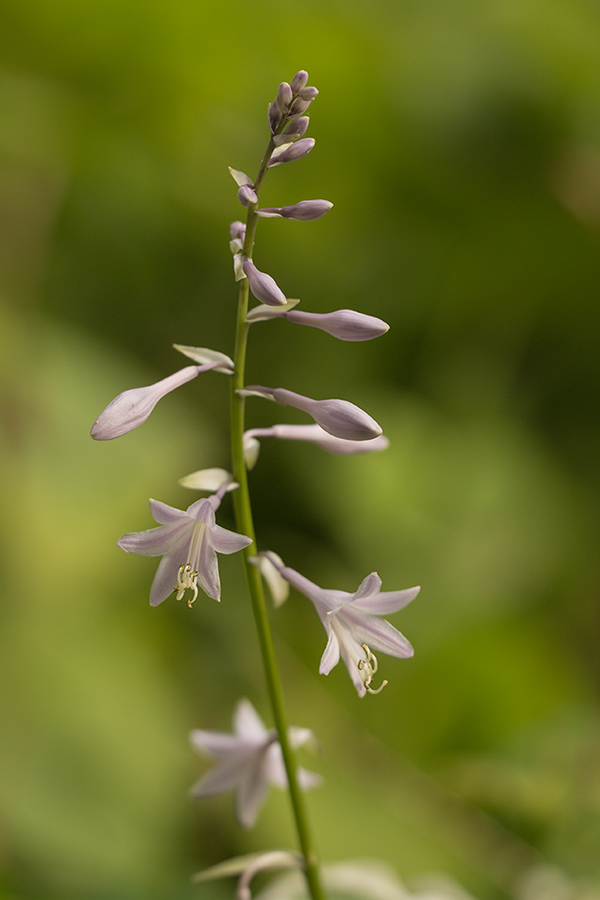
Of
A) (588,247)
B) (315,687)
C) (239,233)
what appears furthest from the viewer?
(588,247)

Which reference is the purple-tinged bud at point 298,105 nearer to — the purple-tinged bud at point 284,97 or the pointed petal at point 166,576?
the purple-tinged bud at point 284,97

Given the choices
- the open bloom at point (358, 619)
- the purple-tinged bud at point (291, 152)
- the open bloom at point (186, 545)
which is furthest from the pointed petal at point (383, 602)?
the purple-tinged bud at point (291, 152)

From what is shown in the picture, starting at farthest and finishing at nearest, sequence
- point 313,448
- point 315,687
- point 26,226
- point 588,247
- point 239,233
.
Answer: point 588,247
point 313,448
point 26,226
point 315,687
point 239,233

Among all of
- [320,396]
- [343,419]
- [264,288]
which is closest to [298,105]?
[264,288]

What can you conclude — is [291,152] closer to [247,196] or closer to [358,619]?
[247,196]

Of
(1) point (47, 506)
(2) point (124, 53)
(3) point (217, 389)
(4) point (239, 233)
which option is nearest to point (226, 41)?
(2) point (124, 53)

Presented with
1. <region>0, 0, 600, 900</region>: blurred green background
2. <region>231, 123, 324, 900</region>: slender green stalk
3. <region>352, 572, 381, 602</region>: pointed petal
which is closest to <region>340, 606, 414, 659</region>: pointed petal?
<region>352, 572, 381, 602</region>: pointed petal

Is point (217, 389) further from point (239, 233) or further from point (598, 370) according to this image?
point (239, 233)
